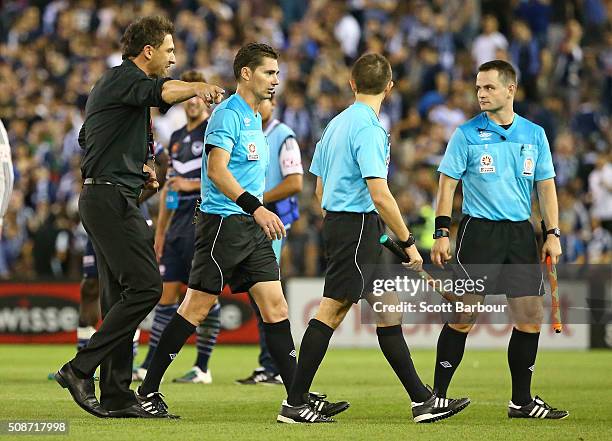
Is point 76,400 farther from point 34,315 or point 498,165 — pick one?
point 34,315

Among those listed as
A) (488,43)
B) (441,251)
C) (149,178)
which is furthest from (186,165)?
(488,43)

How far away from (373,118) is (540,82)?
14.6 metres

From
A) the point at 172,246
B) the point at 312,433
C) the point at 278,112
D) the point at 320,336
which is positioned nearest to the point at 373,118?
the point at 320,336

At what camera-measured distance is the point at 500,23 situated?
23703mm

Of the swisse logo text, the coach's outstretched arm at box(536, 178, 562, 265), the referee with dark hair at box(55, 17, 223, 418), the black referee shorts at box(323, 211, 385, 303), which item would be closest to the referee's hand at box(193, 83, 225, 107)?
the referee with dark hair at box(55, 17, 223, 418)

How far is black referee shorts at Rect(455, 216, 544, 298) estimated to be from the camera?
29.5 ft

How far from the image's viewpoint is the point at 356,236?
8.45 m

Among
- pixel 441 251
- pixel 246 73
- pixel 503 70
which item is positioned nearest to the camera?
pixel 246 73

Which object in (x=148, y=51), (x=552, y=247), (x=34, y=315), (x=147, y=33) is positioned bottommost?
(x=34, y=315)

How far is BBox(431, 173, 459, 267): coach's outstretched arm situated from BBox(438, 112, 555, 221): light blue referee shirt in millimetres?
64

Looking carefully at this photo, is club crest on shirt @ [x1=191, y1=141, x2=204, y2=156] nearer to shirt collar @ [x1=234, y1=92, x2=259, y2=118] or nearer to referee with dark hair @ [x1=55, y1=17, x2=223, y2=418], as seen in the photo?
shirt collar @ [x1=234, y1=92, x2=259, y2=118]

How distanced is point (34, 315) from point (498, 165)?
1107cm

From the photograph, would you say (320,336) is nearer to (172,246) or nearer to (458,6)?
(172,246)

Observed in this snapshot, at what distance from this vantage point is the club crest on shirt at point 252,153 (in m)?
8.66
